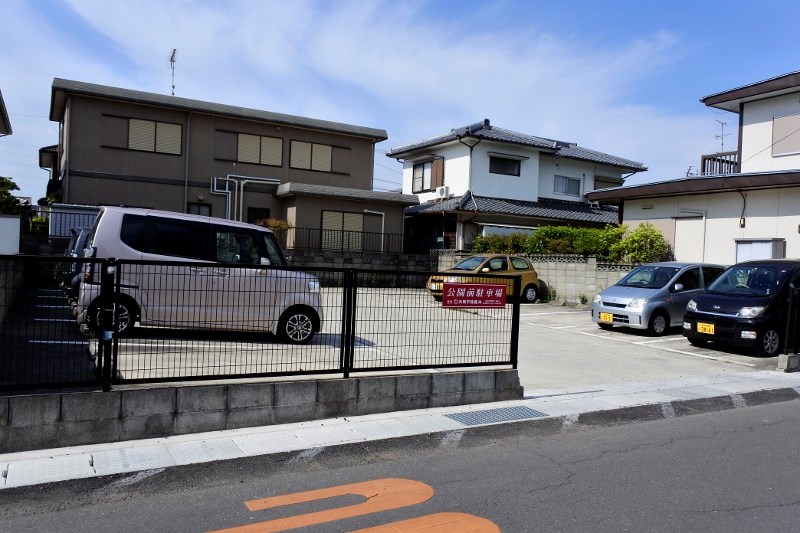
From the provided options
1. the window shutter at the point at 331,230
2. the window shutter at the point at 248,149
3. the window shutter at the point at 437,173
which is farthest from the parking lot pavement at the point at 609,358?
the window shutter at the point at 437,173

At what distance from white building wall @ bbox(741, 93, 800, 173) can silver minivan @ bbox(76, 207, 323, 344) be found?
1658 centimetres

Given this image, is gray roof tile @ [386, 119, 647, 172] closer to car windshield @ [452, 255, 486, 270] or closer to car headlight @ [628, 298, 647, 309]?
car windshield @ [452, 255, 486, 270]

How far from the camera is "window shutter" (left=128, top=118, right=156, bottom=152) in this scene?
898 inches

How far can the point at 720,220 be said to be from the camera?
1770 cm

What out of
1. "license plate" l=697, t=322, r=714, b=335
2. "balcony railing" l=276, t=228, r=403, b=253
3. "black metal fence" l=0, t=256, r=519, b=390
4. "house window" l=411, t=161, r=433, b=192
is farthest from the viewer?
"house window" l=411, t=161, r=433, b=192

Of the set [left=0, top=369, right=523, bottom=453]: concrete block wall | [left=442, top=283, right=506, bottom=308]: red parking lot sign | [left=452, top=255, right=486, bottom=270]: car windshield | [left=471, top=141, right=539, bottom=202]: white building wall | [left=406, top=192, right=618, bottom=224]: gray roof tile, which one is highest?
[left=471, top=141, right=539, bottom=202]: white building wall

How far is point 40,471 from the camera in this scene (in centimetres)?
455

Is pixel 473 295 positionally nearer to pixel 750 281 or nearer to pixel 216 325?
pixel 216 325

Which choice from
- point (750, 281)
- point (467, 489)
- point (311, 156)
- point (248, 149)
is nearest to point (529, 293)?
point (750, 281)

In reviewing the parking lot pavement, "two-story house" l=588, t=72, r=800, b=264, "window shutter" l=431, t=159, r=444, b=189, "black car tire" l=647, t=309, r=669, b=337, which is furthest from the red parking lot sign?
"window shutter" l=431, t=159, r=444, b=189

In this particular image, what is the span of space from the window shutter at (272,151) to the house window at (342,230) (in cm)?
310

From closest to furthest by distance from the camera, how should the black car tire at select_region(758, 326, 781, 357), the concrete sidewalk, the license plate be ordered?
the concrete sidewalk, the black car tire at select_region(758, 326, 781, 357), the license plate

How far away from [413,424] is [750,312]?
806 cm

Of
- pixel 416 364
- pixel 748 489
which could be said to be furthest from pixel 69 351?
pixel 748 489
